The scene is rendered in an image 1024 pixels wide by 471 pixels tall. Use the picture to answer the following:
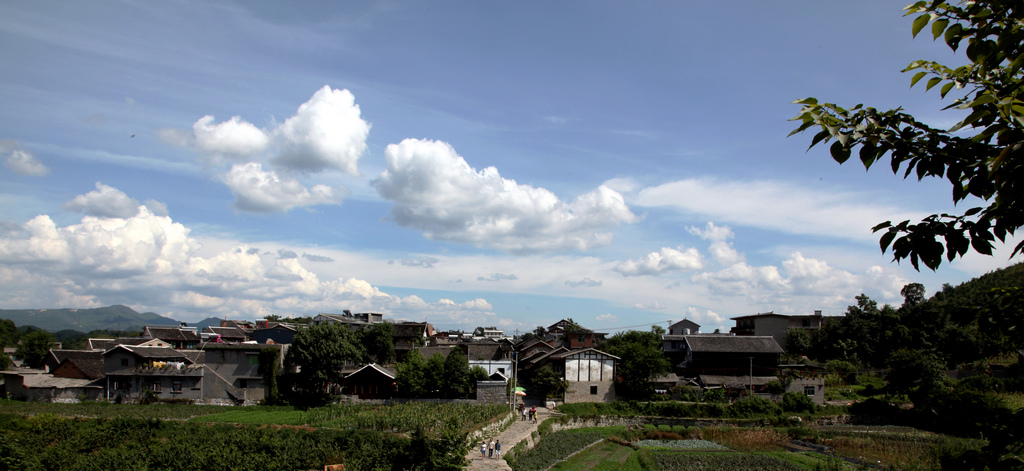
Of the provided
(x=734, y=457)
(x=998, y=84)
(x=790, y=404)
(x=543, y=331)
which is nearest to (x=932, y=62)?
(x=998, y=84)

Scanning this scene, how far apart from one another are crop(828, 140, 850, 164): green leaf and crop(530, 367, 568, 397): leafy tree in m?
39.3

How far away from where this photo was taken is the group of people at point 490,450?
2358cm

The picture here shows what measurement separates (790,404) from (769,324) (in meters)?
22.0

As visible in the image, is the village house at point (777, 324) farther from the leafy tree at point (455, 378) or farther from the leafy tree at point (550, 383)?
the leafy tree at point (455, 378)

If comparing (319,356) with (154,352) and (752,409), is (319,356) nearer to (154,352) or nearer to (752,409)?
(154,352)

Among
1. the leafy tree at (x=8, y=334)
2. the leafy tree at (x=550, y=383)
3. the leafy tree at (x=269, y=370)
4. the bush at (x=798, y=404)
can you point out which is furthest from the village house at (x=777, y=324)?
the leafy tree at (x=8, y=334)

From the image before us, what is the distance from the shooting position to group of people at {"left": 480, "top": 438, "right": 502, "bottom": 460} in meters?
23.6

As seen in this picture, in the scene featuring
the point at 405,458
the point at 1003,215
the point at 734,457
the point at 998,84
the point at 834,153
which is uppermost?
the point at 998,84

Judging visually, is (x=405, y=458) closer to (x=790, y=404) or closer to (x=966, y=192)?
(x=966, y=192)

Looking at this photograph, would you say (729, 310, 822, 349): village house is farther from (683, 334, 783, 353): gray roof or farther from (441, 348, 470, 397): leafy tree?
(441, 348, 470, 397): leafy tree

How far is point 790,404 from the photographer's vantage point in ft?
127

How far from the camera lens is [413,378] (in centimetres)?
3872

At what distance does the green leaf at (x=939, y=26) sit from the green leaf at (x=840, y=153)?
104cm

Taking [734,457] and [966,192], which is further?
[734,457]
